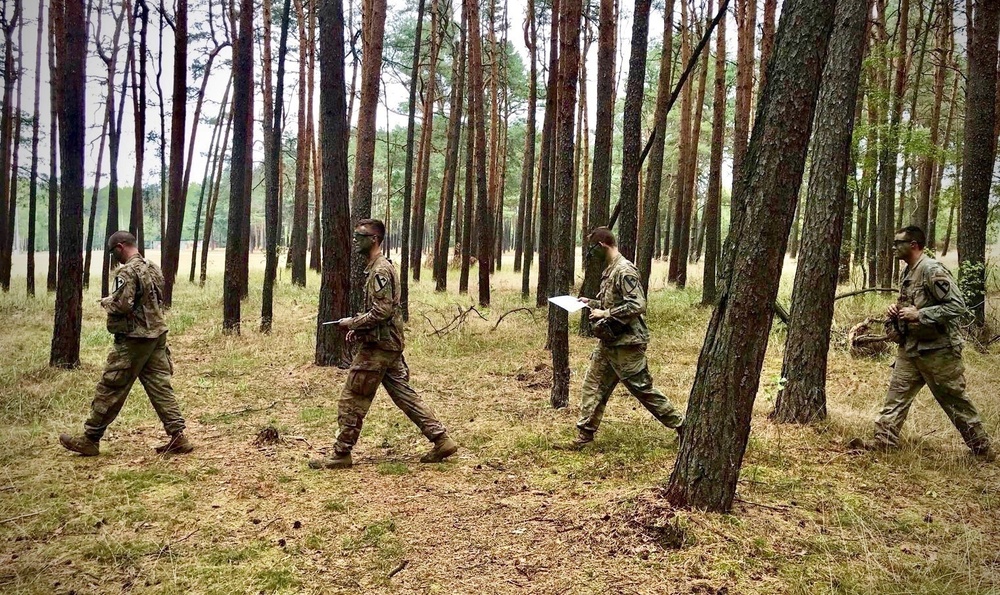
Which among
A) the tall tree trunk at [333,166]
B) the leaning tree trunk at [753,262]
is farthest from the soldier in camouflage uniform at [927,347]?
the tall tree trunk at [333,166]

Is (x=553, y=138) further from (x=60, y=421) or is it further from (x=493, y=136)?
(x=60, y=421)

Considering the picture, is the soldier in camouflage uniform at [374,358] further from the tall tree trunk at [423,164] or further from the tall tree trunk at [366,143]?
the tall tree trunk at [423,164]

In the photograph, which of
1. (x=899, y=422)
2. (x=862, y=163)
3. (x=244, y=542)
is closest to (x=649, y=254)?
(x=862, y=163)

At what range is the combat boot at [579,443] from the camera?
18.8ft

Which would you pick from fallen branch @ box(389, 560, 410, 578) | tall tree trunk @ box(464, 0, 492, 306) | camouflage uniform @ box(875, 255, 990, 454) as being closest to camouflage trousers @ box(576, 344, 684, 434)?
camouflage uniform @ box(875, 255, 990, 454)

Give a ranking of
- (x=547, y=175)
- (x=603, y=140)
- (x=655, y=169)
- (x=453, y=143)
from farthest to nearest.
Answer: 1. (x=453, y=143)
2. (x=547, y=175)
3. (x=655, y=169)
4. (x=603, y=140)

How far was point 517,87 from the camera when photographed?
2670cm

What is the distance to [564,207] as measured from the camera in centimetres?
723

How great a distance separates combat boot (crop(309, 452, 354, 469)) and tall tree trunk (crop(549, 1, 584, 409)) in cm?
286

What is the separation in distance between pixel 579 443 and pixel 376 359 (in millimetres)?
2197

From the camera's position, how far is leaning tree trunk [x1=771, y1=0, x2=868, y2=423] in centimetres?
618

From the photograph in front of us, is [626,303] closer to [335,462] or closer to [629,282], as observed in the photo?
[629,282]

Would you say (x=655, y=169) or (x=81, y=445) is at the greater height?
(x=655, y=169)

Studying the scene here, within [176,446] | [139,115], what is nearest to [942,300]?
[176,446]
